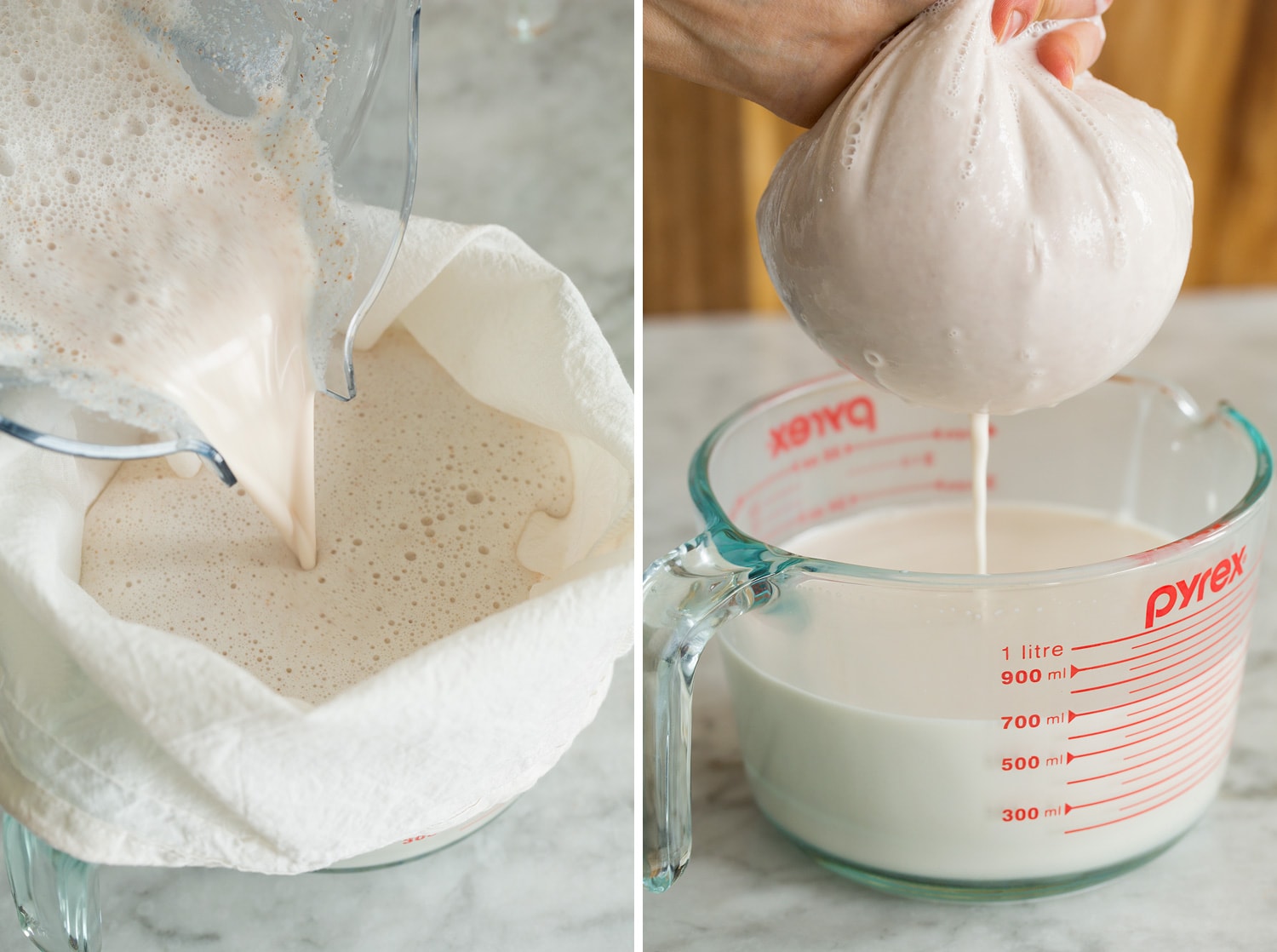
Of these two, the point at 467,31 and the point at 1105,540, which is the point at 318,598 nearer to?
the point at 1105,540

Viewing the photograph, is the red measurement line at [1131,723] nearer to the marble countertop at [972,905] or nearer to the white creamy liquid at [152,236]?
the marble countertop at [972,905]

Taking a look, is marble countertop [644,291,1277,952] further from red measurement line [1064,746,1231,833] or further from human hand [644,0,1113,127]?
human hand [644,0,1113,127]

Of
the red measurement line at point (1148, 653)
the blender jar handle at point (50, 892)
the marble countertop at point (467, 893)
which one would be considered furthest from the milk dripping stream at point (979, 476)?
the blender jar handle at point (50, 892)

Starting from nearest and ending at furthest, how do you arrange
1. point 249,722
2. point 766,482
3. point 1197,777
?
point 249,722 < point 1197,777 < point 766,482

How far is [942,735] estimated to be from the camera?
1.52ft

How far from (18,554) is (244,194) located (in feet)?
0.53

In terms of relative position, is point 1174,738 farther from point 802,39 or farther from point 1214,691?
point 802,39

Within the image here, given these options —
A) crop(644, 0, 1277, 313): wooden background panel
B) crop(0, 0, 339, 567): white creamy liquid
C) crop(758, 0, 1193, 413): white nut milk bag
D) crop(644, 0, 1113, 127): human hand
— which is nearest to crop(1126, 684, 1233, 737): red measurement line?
crop(758, 0, 1193, 413): white nut milk bag

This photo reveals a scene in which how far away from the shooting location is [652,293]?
119 centimetres

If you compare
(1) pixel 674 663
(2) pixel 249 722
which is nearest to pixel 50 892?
(2) pixel 249 722

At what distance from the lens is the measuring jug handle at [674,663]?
450 mm

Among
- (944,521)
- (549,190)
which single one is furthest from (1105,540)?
(549,190)

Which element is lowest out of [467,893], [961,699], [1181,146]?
[467,893]

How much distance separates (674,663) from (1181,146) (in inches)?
33.2
